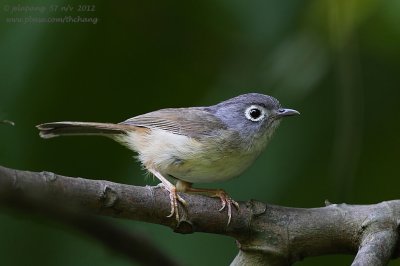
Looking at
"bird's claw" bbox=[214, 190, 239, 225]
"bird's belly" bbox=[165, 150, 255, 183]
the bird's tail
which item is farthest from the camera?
"bird's belly" bbox=[165, 150, 255, 183]

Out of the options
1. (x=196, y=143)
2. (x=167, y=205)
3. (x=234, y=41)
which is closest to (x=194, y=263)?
(x=196, y=143)

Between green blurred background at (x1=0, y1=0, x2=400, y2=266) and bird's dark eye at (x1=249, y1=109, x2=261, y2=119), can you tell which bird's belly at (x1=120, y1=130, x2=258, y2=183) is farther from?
bird's dark eye at (x1=249, y1=109, x2=261, y2=119)

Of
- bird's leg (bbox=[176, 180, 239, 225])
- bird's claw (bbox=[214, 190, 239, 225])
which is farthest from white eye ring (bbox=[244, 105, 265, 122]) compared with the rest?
bird's claw (bbox=[214, 190, 239, 225])

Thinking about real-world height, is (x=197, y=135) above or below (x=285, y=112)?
below

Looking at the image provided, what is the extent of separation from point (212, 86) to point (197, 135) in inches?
23.5

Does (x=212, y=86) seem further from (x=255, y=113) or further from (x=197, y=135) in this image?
(x=197, y=135)

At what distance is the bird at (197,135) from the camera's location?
11.4 ft

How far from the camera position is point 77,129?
3473 millimetres

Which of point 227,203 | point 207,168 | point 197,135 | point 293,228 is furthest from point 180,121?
point 293,228

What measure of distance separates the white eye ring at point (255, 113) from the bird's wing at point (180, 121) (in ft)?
0.73

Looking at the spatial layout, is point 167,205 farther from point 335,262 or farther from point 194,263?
point 335,262

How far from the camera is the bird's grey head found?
12.7ft

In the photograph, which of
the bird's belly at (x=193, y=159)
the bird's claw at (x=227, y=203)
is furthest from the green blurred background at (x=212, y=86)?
the bird's claw at (x=227, y=203)

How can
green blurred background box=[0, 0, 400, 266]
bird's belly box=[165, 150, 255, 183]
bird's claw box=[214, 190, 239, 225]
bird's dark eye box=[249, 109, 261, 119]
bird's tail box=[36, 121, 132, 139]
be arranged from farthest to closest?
bird's dark eye box=[249, 109, 261, 119], green blurred background box=[0, 0, 400, 266], bird's belly box=[165, 150, 255, 183], bird's tail box=[36, 121, 132, 139], bird's claw box=[214, 190, 239, 225]
